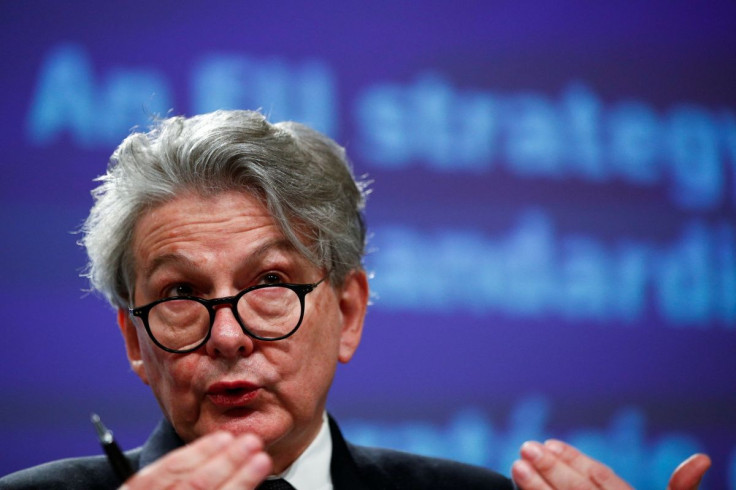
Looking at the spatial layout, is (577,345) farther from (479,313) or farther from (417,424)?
(417,424)

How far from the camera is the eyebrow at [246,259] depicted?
1795 millimetres

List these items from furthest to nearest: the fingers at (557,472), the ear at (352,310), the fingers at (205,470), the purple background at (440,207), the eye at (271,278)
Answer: the purple background at (440,207)
the ear at (352,310)
the eye at (271,278)
the fingers at (557,472)
the fingers at (205,470)

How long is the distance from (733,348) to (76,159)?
2377 mm

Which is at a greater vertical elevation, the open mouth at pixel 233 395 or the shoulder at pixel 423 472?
the open mouth at pixel 233 395

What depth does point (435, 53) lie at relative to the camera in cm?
313

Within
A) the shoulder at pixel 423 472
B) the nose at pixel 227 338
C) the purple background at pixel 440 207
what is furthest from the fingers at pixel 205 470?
the purple background at pixel 440 207

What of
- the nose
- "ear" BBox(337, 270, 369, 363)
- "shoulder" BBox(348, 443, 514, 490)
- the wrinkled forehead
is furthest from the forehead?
"shoulder" BBox(348, 443, 514, 490)

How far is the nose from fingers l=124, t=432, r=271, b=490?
371mm

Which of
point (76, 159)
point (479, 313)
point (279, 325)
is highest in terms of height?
point (76, 159)

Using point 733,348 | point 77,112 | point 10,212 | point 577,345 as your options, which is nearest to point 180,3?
point 77,112

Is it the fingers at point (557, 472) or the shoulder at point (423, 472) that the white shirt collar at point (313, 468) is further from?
the fingers at point (557, 472)

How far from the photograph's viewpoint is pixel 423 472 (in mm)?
2205

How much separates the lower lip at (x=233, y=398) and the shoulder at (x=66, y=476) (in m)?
0.42

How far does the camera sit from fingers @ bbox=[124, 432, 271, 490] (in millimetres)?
1339
